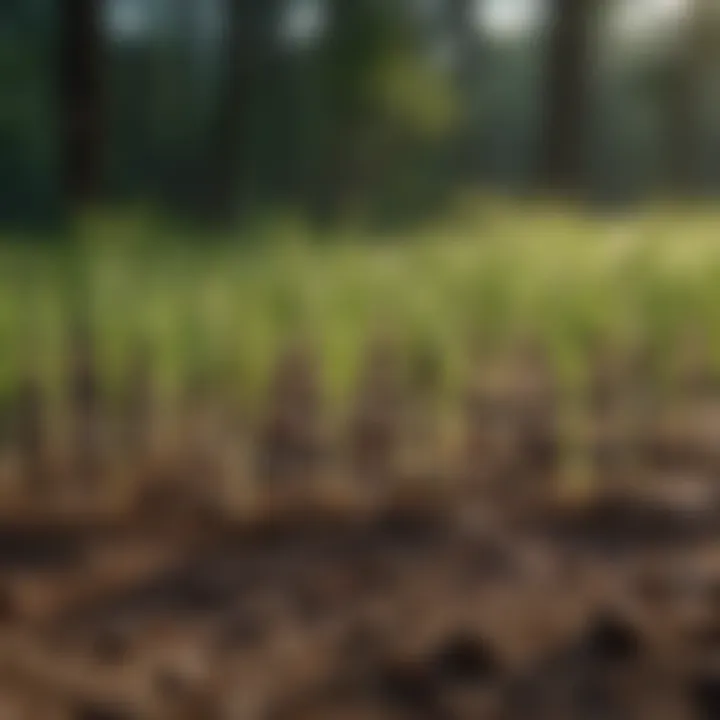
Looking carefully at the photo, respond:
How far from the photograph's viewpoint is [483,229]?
771 mm

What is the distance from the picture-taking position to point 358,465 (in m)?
0.79

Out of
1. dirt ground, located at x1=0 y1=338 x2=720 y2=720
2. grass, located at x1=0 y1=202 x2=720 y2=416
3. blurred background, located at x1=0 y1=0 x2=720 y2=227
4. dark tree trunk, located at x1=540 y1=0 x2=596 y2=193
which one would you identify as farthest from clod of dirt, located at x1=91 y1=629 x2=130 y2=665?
dark tree trunk, located at x1=540 y1=0 x2=596 y2=193

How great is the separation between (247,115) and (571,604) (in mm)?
378

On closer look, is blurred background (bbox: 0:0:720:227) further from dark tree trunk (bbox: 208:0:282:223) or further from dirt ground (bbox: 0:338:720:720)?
dirt ground (bbox: 0:338:720:720)

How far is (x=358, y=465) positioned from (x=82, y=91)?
0.30 meters

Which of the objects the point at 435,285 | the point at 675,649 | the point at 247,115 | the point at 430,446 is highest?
the point at 247,115

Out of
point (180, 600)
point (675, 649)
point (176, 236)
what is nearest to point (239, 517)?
point (180, 600)

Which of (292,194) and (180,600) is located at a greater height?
(292,194)

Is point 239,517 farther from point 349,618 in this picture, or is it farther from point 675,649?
point 675,649

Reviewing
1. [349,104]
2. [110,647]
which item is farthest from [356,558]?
[349,104]

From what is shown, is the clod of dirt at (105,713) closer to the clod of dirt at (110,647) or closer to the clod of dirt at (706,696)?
the clod of dirt at (110,647)

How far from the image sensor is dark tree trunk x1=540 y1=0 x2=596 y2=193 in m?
0.77

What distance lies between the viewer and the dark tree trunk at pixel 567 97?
768 mm

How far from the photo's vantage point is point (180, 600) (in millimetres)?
777
